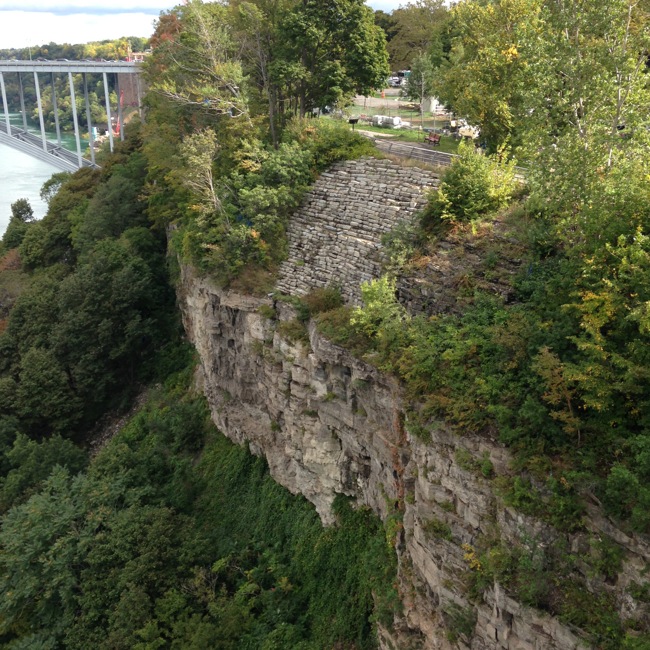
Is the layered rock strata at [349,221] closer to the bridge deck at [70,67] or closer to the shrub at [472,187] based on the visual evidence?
the shrub at [472,187]

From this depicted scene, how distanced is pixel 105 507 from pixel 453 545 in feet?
46.4

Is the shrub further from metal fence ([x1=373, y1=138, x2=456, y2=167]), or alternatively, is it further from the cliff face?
the cliff face

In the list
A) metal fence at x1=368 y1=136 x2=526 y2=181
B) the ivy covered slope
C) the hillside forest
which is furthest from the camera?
metal fence at x1=368 y1=136 x2=526 y2=181

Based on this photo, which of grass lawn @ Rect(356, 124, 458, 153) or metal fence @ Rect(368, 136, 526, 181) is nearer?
metal fence @ Rect(368, 136, 526, 181)

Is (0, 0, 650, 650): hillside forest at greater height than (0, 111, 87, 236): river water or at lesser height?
greater

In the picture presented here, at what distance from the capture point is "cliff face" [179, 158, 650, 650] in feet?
34.5

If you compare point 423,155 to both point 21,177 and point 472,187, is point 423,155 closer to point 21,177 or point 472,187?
point 472,187

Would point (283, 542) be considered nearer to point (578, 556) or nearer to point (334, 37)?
point (578, 556)

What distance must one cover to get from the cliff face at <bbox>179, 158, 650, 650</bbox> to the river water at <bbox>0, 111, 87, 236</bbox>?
160ft

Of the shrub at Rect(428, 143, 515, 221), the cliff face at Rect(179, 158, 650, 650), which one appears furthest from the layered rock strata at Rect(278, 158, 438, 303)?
the shrub at Rect(428, 143, 515, 221)

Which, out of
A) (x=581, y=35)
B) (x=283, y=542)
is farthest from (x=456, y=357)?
(x=283, y=542)

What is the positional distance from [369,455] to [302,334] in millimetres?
4302

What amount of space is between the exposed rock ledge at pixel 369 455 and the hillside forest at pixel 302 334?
Result: 1.32 ft

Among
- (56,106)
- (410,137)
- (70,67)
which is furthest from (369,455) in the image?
(56,106)
